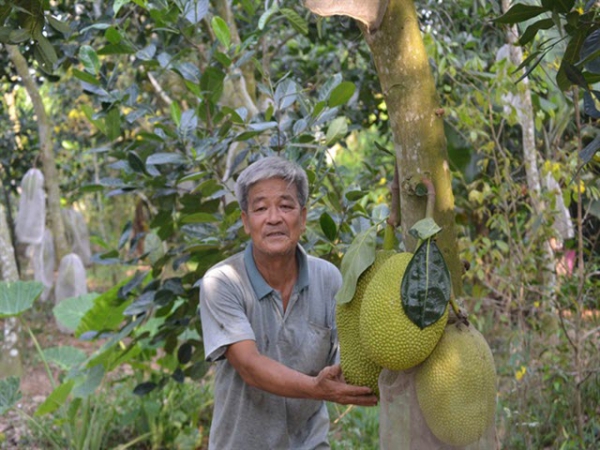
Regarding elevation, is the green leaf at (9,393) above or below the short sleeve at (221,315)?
below

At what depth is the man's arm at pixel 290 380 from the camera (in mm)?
1335

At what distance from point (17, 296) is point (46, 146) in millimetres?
2229

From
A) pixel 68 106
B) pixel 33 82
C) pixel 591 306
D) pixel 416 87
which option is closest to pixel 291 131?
pixel 416 87

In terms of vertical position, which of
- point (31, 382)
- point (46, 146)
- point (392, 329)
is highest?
point (46, 146)

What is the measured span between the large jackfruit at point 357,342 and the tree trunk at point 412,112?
0.11 m

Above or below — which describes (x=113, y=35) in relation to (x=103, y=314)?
above

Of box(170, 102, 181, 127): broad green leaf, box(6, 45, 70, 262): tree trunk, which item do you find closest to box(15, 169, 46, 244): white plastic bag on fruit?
box(6, 45, 70, 262): tree trunk

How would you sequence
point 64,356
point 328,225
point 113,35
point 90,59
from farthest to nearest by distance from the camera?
point 64,356 < point 90,59 < point 113,35 < point 328,225

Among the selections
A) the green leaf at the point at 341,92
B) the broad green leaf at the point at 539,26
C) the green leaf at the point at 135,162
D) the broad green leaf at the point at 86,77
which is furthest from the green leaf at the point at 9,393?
the broad green leaf at the point at 539,26

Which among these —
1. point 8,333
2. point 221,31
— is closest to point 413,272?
point 221,31

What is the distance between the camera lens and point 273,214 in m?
1.75

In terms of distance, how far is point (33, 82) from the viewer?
532cm

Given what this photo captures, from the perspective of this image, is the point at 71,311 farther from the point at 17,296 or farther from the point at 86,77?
the point at 86,77

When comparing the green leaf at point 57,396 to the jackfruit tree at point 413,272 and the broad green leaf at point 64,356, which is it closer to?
the broad green leaf at point 64,356
